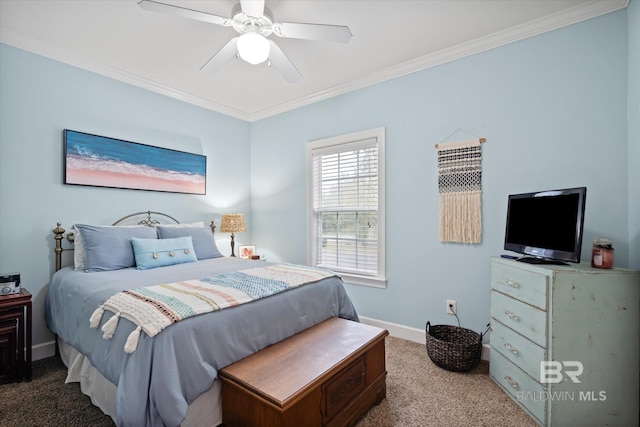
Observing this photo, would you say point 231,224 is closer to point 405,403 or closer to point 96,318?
point 96,318

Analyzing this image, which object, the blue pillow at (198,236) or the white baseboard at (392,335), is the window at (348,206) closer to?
the white baseboard at (392,335)

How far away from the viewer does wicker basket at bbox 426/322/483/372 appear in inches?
90.9

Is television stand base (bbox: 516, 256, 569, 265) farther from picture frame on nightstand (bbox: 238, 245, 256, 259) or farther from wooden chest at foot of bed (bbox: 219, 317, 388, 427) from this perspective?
picture frame on nightstand (bbox: 238, 245, 256, 259)

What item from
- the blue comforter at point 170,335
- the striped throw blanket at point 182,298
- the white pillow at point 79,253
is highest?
the white pillow at point 79,253

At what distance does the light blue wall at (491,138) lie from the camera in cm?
211

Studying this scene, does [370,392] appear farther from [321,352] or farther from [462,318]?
[462,318]

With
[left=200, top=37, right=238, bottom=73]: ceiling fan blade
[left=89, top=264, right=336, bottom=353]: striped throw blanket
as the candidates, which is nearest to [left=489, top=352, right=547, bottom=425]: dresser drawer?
[left=89, top=264, right=336, bottom=353]: striped throw blanket

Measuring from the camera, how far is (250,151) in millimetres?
4508

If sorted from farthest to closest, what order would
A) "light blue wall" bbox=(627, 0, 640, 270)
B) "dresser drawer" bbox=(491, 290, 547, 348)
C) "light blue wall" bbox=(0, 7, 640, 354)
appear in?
"light blue wall" bbox=(0, 7, 640, 354), "light blue wall" bbox=(627, 0, 640, 270), "dresser drawer" bbox=(491, 290, 547, 348)

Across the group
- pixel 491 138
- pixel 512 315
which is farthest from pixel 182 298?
pixel 491 138

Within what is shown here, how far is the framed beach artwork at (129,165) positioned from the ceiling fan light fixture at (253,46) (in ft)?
6.33

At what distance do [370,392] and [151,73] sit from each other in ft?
11.7

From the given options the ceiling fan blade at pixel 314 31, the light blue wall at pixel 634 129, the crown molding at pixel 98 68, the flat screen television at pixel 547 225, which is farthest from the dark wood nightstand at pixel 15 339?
the light blue wall at pixel 634 129

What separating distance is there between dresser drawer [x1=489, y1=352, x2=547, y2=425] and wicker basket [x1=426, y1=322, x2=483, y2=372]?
0.14 m
